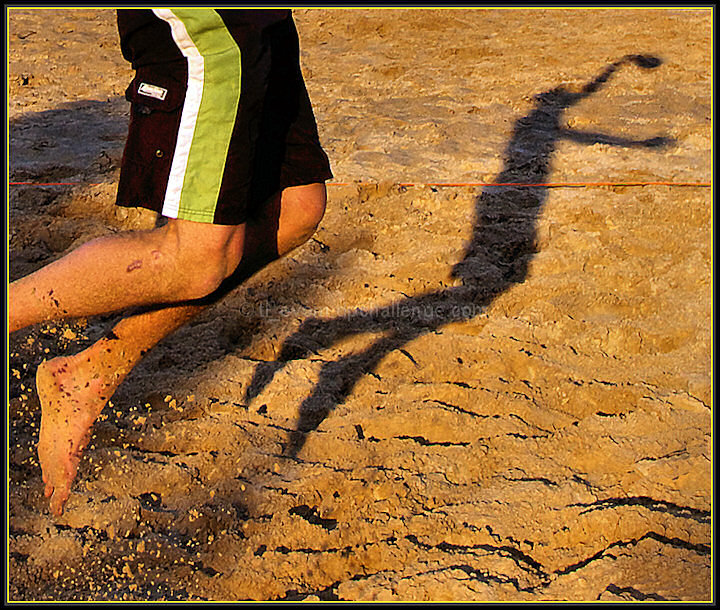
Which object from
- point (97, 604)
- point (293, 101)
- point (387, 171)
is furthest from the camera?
point (387, 171)

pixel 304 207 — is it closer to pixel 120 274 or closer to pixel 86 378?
pixel 120 274

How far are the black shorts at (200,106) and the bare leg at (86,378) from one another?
245 mm

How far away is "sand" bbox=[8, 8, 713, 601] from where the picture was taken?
1.78m

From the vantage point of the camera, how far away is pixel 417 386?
2.39 meters

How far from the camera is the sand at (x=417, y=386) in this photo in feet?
5.84

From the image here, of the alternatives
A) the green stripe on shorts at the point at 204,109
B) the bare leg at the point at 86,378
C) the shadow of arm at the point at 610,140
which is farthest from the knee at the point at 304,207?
the shadow of arm at the point at 610,140

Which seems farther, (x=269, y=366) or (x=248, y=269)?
(x=269, y=366)

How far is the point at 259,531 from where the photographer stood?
1872mm

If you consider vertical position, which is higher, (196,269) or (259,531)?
(196,269)

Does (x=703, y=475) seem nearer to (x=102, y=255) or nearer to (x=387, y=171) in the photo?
(x=102, y=255)

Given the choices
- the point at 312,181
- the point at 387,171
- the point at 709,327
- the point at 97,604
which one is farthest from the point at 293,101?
the point at 387,171

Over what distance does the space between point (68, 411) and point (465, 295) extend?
1468 mm

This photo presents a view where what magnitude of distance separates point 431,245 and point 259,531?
1.61m

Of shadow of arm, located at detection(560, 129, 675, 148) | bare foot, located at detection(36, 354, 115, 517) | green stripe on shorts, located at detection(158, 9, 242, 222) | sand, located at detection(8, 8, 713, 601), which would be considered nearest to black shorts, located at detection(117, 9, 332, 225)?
green stripe on shorts, located at detection(158, 9, 242, 222)
